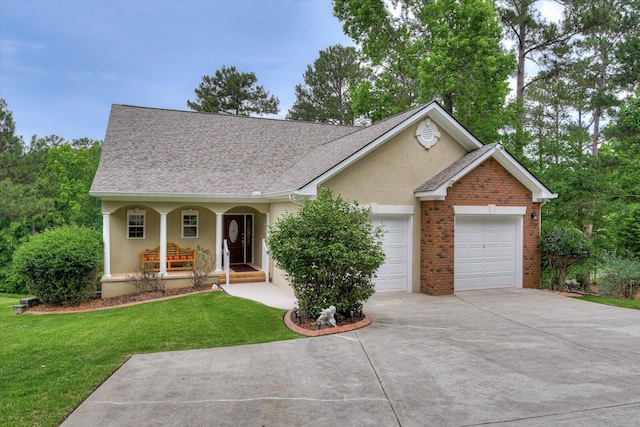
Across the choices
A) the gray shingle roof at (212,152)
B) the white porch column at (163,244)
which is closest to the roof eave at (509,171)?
the gray shingle roof at (212,152)

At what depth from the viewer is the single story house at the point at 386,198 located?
1074 centimetres

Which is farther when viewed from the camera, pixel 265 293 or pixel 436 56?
pixel 436 56

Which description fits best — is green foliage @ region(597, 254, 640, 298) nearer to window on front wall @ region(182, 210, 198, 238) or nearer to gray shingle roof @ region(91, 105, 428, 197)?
gray shingle roof @ region(91, 105, 428, 197)

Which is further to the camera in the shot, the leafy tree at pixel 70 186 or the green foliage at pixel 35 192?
the leafy tree at pixel 70 186

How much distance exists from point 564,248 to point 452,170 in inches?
159

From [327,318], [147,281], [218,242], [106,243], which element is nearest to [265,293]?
[218,242]

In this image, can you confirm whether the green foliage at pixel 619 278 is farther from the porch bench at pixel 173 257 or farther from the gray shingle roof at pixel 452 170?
the porch bench at pixel 173 257

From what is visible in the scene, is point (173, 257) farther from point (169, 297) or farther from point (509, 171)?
point (509, 171)

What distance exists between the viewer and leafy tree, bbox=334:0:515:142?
18.2m

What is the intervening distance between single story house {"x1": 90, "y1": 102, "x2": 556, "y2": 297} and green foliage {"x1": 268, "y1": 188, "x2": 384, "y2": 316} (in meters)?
2.09

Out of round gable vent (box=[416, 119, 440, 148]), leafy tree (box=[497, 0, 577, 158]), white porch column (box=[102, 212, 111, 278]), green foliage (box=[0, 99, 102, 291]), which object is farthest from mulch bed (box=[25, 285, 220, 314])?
leafy tree (box=[497, 0, 577, 158])

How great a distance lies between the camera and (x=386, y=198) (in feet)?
35.8

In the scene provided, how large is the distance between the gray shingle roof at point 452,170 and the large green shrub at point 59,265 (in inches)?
376

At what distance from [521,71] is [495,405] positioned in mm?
21529
